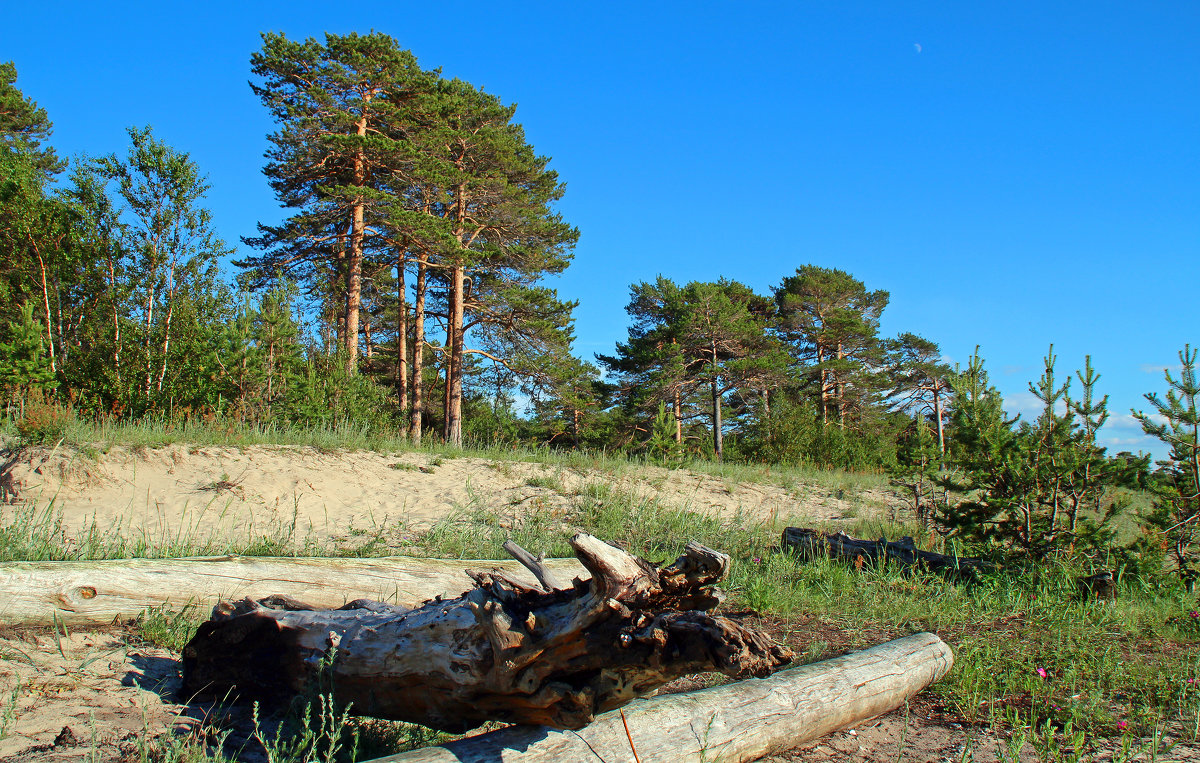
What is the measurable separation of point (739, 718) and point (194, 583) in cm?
316

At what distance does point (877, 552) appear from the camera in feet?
21.7

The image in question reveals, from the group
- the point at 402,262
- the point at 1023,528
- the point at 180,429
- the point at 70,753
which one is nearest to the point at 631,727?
the point at 70,753

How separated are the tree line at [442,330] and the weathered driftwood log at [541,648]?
17.7 feet

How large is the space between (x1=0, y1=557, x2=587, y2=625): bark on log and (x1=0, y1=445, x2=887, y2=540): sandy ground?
2.35 meters

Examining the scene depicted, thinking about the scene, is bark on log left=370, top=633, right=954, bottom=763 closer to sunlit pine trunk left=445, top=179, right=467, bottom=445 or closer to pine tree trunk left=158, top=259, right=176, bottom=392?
pine tree trunk left=158, top=259, right=176, bottom=392

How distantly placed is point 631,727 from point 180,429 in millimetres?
9961

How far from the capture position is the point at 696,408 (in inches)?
1145

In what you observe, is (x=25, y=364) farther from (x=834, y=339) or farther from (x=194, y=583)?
(x=834, y=339)

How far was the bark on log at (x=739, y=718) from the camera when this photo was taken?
90.3 inches

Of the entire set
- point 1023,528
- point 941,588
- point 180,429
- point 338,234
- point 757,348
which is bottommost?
point 941,588

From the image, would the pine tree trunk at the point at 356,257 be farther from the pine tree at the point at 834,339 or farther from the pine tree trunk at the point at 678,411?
the pine tree at the point at 834,339

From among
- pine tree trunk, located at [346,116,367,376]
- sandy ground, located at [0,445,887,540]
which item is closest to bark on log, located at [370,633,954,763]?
sandy ground, located at [0,445,887,540]

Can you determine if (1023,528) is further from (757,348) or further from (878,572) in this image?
(757,348)

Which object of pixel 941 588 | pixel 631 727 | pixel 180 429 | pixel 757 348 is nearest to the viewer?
pixel 631 727
